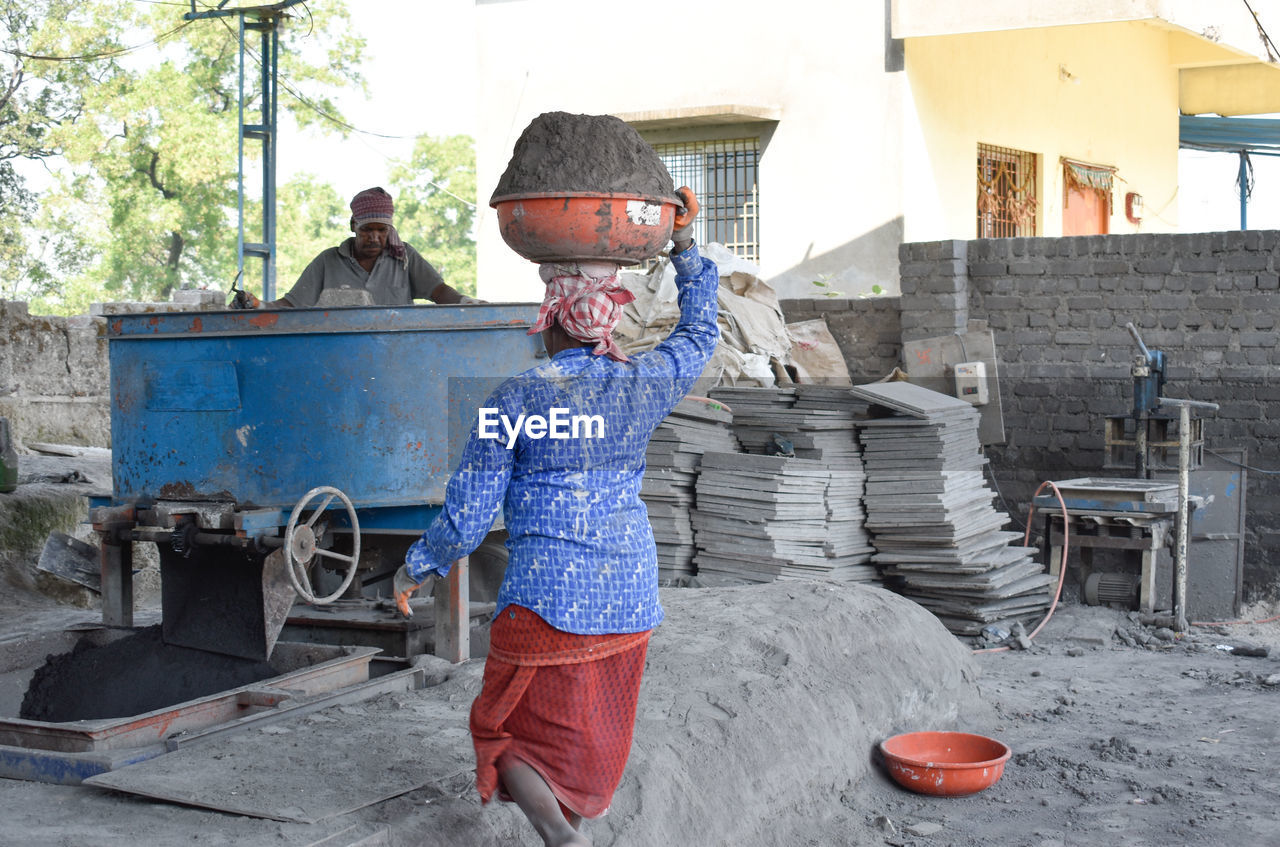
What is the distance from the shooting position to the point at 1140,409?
25.4 ft

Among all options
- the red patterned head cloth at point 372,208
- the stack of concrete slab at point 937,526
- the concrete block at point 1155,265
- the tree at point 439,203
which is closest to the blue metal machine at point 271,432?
the red patterned head cloth at point 372,208

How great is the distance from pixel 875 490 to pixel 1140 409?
180 centimetres

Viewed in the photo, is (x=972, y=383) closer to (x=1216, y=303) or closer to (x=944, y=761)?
(x=1216, y=303)

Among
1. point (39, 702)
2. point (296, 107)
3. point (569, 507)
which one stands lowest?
point (39, 702)

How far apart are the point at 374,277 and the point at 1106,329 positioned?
5283 millimetres

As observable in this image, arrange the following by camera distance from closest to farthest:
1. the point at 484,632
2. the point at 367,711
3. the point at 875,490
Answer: the point at 367,711
the point at 484,632
the point at 875,490

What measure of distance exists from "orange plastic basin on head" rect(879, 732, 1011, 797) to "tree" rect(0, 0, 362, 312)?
24.1 metres

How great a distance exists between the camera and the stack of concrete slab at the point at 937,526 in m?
7.30

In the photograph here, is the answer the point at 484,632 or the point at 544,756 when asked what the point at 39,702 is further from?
the point at 544,756

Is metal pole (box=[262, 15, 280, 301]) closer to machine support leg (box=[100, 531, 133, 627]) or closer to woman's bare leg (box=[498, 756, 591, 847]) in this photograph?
machine support leg (box=[100, 531, 133, 627])

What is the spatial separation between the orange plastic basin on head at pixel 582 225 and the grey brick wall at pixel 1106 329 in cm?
614

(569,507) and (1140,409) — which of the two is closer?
(569,507)

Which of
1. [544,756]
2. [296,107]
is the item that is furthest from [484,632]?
[296,107]

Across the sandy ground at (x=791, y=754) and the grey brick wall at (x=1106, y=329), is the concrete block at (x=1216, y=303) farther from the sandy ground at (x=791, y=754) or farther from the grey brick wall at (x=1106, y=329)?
the sandy ground at (x=791, y=754)
